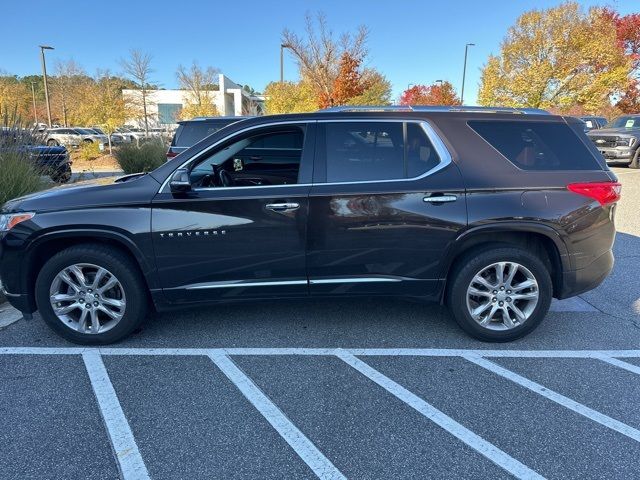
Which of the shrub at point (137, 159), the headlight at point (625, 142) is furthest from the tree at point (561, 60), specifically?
the shrub at point (137, 159)

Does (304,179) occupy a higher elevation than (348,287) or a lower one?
higher

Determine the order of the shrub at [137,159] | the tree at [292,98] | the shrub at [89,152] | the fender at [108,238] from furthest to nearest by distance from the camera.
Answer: the tree at [292,98] → the shrub at [89,152] → the shrub at [137,159] → the fender at [108,238]

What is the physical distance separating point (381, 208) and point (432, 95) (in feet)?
132

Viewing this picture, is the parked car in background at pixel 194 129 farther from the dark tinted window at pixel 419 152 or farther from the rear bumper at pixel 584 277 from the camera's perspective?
the rear bumper at pixel 584 277

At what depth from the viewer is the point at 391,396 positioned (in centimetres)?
286

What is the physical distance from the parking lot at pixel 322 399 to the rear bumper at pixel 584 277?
1.43ft

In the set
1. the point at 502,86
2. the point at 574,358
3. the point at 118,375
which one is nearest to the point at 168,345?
the point at 118,375

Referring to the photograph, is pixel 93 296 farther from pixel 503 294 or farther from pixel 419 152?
pixel 503 294

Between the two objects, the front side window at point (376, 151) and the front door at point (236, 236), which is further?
the front side window at point (376, 151)

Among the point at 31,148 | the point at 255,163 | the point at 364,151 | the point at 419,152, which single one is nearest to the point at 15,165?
the point at 31,148

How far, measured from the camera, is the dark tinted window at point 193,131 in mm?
8481

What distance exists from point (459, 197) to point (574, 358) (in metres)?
1.52

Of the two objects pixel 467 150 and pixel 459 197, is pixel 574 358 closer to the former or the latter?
pixel 459 197

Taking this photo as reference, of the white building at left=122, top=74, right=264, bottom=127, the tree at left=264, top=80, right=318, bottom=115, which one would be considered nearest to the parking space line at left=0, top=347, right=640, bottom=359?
the tree at left=264, top=80, right=318, bottom=115
